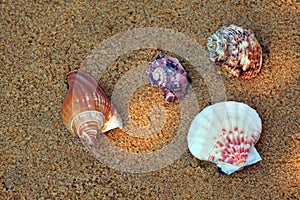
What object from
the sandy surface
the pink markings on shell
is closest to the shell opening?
the sandy surface

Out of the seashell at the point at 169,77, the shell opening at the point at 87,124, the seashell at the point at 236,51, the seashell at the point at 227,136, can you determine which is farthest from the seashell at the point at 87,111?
the seashell at the point at 236,51

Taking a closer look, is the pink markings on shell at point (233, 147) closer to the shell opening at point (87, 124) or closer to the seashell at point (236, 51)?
the seashell at point (236, 51)

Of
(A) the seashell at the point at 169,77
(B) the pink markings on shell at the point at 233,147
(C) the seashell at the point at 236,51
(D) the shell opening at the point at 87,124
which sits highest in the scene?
(C) the seashell at the point at 236,51

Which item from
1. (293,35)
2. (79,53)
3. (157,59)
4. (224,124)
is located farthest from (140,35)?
(293,35)

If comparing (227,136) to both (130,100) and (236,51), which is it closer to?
(236,51)

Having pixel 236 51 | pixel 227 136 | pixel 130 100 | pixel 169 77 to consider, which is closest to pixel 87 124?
pixel 130 100

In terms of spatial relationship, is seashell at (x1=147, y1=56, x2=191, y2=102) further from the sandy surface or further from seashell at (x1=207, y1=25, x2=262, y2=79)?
seashell at (x1=207, y1=25, x2=262, y2=79)

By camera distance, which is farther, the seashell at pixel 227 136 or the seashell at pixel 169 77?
the seashell at pixel 169 77
